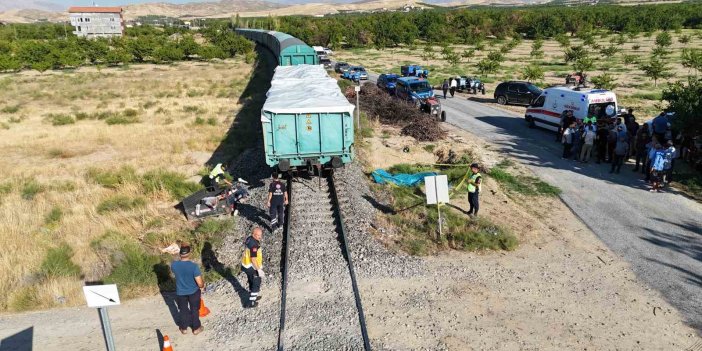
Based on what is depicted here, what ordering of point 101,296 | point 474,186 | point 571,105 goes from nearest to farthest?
point 101,296 → point 474,186 → point 571,105

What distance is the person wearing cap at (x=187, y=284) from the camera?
24.5 ft

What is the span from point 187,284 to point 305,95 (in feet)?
25.3

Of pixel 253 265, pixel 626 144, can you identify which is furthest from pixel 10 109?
pixel 626 144

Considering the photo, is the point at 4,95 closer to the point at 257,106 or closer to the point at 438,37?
the point at 257,106

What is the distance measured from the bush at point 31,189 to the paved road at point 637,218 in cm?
1658

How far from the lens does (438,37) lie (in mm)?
83125

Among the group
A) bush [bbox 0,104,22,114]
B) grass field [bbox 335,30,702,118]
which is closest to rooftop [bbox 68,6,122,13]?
grass field [bbox 335,30,702,118]

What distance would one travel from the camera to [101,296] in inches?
222

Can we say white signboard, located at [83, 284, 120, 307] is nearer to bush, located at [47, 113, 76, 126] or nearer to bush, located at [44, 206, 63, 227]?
bush, located at [44, 206, 63, 227]

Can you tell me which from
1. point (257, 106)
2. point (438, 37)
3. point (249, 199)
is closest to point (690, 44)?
point (438, 37)

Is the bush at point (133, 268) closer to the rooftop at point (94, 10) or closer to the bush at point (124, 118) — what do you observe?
the bush at point (124, 118)

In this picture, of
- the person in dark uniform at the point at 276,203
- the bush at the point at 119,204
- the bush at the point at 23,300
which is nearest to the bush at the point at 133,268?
the bush at the point at 23,300

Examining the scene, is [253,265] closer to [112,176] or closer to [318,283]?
[318,283]

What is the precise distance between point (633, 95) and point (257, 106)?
23.1m
